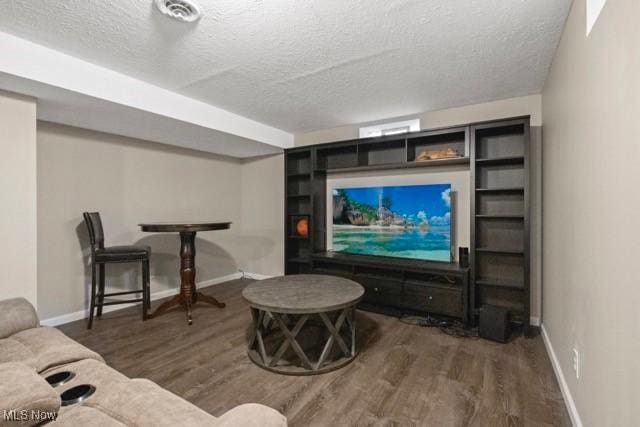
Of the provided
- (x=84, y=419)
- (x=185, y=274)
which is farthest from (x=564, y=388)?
(x=185, y=274)

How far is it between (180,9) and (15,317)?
1.92 m

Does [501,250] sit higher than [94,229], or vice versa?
[94,229]

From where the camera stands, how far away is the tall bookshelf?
280 cm

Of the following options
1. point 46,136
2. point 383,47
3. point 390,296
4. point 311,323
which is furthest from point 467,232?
point 46,136

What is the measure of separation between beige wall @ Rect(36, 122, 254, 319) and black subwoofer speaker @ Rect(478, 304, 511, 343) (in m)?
2.96

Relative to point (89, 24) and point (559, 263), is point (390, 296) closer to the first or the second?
point (559, 263)

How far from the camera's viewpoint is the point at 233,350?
2.44 meters

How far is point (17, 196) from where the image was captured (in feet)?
7.18

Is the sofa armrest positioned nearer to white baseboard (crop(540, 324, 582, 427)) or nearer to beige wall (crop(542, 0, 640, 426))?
beige wall (crop(542, 0, 640, 426))

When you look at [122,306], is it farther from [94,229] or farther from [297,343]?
[297,343]

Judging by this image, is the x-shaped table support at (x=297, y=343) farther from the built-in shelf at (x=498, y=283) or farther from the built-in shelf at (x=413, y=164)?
the built-in shelf at (x=413, y=164)

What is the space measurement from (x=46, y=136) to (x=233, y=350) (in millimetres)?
2739

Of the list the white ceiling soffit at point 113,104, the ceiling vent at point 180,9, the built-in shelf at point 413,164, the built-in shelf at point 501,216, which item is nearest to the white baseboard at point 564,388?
the built-in shelf at point 501,216

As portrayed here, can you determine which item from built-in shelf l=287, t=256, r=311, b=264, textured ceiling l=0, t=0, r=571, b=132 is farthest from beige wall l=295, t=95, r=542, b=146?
built-in shelf l=287, t=256, r=311, b=264
